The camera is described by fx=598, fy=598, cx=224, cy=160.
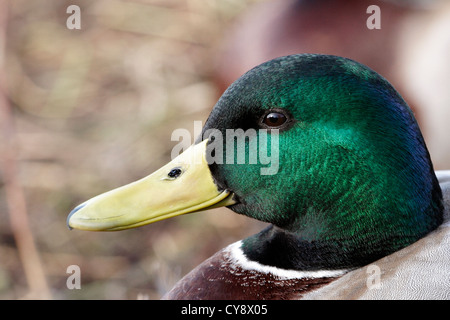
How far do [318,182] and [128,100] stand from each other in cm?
199

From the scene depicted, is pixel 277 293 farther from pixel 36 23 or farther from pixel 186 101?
pixel 36 23

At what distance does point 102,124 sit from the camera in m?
2.87

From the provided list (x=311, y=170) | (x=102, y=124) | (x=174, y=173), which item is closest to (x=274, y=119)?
(x=311, y=170)

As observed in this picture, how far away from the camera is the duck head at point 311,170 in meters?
1.13

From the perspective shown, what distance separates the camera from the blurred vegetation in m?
2.29

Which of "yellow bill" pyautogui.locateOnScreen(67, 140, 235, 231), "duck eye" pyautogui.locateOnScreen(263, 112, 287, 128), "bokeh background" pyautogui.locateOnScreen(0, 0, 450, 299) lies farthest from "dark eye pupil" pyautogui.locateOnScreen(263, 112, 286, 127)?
"bokeh background" pyautogui.locateOnScreen(0, 0, 450, 299)

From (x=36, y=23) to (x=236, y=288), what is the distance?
2.48m

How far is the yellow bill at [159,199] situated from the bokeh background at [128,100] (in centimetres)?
77

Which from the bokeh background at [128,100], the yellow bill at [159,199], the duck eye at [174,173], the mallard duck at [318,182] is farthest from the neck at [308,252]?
the bokeh background at [128,100]

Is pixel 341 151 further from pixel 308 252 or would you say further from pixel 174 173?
pixel 174 173

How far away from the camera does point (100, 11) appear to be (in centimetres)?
335

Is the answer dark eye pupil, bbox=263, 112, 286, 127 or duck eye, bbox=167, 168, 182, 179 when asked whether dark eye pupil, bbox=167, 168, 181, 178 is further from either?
dark eye pupil, bbox=263, 112, 286, 127

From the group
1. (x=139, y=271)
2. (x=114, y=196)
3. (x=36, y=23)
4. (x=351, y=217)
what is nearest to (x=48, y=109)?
(x=36, y=23)
